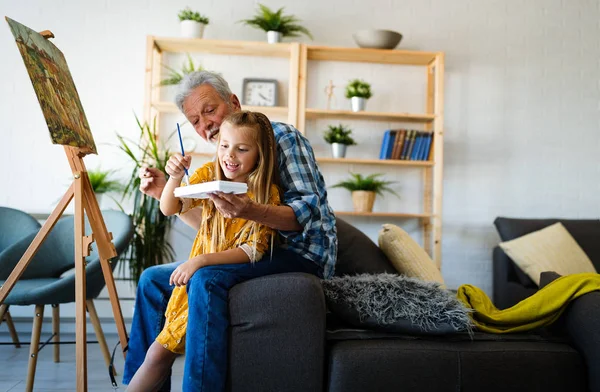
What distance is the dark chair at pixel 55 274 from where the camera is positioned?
2732 millimetres

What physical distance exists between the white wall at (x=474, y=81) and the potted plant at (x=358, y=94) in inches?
10.1

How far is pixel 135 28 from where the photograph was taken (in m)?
4.36

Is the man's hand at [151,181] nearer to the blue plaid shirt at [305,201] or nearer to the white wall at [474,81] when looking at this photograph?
the blue plaid shirt at [305,201]

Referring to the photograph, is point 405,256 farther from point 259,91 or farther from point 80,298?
point 259,91

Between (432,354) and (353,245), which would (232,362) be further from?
(353,245)

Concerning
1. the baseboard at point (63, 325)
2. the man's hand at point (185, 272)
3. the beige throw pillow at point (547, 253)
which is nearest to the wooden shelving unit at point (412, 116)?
the beige throw pillow at point (547, 253)

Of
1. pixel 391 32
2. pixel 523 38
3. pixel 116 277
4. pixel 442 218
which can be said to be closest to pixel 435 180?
pixel 442 218

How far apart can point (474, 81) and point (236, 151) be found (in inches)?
120

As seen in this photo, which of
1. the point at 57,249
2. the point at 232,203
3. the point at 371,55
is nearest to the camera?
the point at 232,203

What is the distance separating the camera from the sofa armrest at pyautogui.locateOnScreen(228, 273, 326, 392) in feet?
5.83

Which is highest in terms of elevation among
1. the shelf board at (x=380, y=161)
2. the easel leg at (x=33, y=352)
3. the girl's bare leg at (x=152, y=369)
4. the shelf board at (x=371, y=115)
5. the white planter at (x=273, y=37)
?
the white planter at (x=273, y=37)

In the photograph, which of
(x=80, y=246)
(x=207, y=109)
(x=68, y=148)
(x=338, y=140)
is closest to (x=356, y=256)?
(x=207, y=109)

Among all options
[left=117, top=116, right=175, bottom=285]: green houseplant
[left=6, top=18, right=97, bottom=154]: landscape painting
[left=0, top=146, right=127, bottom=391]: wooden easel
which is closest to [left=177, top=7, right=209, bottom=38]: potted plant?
[left=117, top=116, right=175, bottom=285]: green houseplant

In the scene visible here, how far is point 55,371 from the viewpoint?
3.06 metres
